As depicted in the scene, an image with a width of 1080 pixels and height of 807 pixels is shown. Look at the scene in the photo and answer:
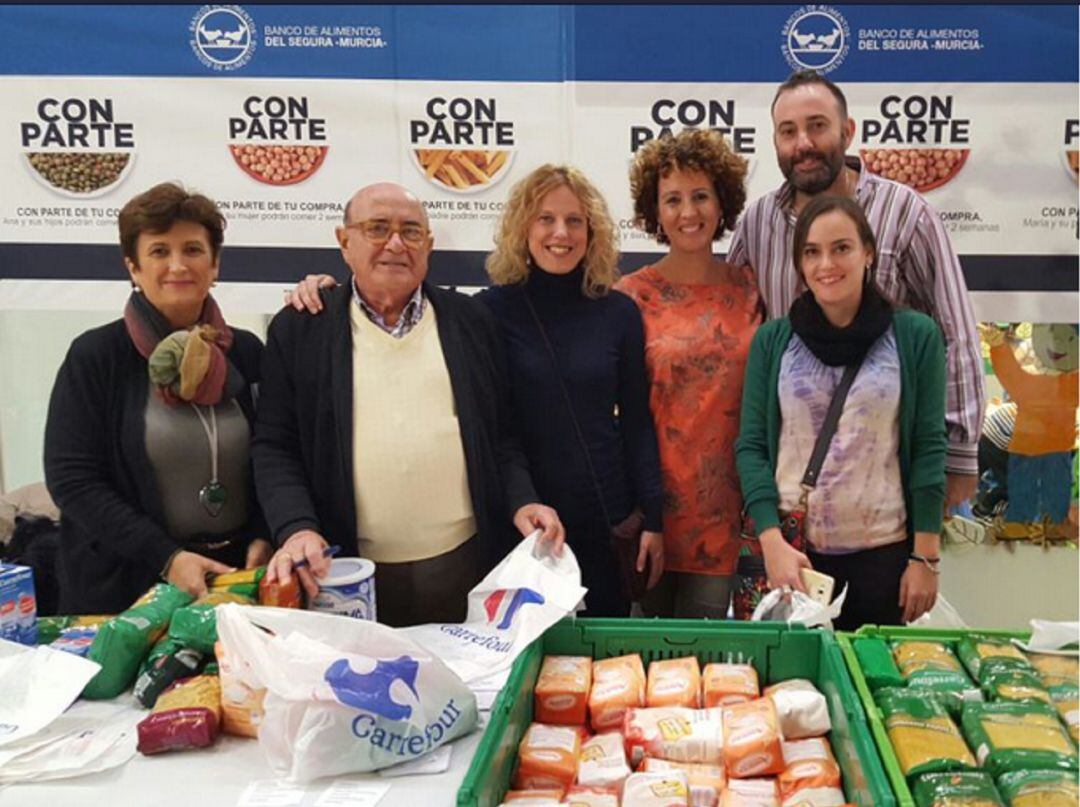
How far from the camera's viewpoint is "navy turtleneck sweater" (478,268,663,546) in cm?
225

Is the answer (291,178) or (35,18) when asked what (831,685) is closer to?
(291,178)

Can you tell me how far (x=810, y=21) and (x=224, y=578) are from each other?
2.23m

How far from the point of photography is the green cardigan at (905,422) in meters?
2.07

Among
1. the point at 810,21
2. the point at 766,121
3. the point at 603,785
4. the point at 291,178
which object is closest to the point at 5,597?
the point at 603,785

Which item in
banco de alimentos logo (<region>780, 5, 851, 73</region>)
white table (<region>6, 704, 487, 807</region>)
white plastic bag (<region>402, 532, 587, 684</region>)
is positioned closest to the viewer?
white table (<region>6, 704, 487, 807</region>)

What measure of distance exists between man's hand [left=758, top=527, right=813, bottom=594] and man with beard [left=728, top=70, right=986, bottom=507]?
0.65 metres

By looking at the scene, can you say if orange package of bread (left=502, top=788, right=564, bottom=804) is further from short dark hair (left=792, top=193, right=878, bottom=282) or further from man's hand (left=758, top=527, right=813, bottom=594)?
short dark hair (left=792, top=193, right=878, bottom=282)

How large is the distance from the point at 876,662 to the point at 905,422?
681 millimetres

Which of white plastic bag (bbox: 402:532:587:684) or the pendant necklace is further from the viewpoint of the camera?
the pendant necklace

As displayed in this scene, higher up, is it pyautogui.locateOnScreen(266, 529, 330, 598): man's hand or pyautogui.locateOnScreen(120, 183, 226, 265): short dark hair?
pyautogui.locateOnScreen(120, 183, 226, 265): short dark hair

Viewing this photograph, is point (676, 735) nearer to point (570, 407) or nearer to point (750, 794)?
point (750, 794)

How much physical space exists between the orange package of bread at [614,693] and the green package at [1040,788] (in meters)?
0.54

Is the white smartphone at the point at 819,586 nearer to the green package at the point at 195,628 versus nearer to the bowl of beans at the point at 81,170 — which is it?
the green package at the point at 195,628

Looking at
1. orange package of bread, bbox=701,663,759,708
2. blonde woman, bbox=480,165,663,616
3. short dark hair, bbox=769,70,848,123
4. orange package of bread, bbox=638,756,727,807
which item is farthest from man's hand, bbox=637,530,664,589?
short dark hair, bbox=769,70,848,123
